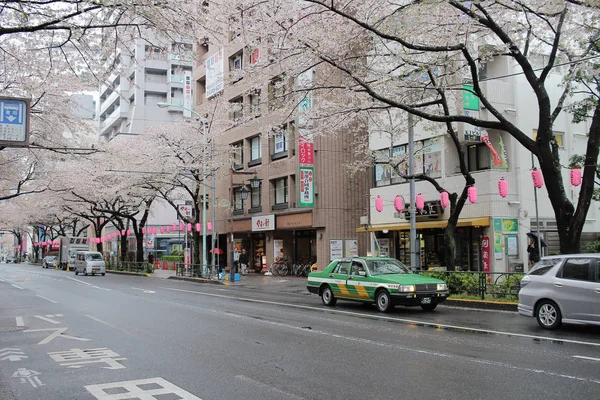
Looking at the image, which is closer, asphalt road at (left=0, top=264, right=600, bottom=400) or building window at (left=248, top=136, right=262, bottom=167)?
asphalt road at (left=0, top=264, right=600, bottom=400)

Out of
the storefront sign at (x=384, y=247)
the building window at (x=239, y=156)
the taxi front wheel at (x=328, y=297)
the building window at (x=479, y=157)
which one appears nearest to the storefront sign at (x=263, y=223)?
the building window at (x=239, y=156)

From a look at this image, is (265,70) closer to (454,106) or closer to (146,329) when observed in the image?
(146,329)

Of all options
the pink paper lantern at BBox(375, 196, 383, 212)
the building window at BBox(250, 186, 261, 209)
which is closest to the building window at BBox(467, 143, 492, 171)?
the pink paper lantern at BBox(375, 196, 383, 212)

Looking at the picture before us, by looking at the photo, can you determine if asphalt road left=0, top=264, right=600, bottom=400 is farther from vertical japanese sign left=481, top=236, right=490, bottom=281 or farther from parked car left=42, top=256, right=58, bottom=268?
parked car left=42, top=256, right=58, bottom=268

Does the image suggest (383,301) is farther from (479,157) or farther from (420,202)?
(479,157)

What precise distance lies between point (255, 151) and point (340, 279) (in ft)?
81.8

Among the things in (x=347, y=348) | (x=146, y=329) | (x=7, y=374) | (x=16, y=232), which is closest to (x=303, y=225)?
(x=146, y=329)

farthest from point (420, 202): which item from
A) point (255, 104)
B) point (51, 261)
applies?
point (51, 261)

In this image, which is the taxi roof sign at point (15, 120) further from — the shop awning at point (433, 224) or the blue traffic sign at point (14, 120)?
the shop awning at point (433, 224)

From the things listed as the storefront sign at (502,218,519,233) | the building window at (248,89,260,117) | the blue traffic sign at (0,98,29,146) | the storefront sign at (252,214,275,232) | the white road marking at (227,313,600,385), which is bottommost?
the white road marking at (227,313,600,385)

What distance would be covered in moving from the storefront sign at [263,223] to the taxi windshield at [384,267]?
20967 millimetres

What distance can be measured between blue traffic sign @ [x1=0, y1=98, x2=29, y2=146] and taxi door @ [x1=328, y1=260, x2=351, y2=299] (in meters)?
9.50

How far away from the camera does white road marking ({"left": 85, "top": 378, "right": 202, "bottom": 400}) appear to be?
21.3ft

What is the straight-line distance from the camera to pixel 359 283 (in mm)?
16203
